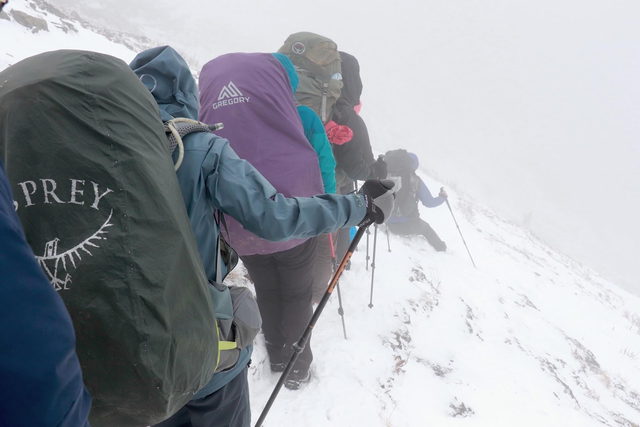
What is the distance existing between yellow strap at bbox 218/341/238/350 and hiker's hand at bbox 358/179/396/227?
3.30ft

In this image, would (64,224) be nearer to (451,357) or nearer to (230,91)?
(230,91)

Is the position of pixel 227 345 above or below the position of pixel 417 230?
above

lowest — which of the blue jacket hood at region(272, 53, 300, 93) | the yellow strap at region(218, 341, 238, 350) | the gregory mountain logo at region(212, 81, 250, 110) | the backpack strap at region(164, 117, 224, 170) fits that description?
the yellow strap at region(218, 341, 238, 350)

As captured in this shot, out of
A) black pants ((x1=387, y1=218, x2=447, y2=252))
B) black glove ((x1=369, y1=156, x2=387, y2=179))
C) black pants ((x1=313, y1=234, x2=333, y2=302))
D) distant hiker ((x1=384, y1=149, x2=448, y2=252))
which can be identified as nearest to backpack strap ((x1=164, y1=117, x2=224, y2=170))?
black pants ((x1=313, y1=234, x2=333, y2=302))

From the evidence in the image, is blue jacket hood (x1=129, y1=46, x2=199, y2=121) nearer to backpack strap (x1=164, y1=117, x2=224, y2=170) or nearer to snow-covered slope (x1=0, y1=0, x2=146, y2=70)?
backpack strap (x1=164, y1=117, x2=224, y2=170)

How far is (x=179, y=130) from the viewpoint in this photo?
148cm

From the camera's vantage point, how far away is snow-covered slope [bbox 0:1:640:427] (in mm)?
3467

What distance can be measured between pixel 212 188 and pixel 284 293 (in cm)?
161

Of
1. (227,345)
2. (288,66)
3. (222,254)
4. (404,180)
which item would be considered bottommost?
(404,180)

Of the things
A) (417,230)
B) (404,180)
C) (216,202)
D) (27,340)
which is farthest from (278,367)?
(417,230)

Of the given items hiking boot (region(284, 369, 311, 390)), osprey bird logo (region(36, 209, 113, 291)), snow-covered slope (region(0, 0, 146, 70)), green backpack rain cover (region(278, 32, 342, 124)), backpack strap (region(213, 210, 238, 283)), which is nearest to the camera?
osprey bird logo (region(36, 209, 113, 291))

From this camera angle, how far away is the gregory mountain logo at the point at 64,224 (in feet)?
2.89

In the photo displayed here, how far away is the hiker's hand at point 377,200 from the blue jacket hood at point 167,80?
1.06 metres

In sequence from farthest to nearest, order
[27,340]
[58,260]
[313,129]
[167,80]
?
[313,129], [167,80], [58,260], [27,340]
